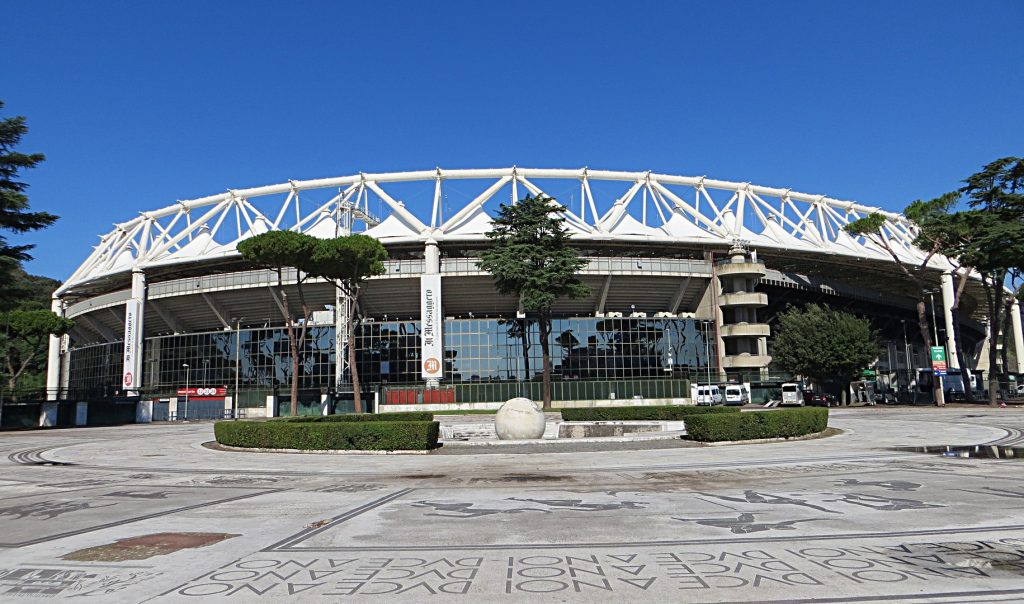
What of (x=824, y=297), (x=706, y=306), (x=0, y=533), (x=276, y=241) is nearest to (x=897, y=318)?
(x=824, y=297)

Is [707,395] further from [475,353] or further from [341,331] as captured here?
[341,331]

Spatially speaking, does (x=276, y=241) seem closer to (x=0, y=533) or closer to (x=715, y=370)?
(x=0, y=533)

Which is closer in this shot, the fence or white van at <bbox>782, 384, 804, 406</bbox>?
white van at <bbox>782, 384, 804, 406</bbox>

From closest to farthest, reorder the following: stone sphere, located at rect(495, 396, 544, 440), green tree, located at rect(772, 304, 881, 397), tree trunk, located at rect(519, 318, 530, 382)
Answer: stone sphere, located at rect(495, 396, 544, 440)
green tree, located at rect(772, 304, 881, 397)
tree trunk, located at rect(519, 318, 530, 382)

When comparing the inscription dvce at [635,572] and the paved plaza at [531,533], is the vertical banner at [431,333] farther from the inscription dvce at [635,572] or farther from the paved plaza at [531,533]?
the inscription dvce at [635,572]

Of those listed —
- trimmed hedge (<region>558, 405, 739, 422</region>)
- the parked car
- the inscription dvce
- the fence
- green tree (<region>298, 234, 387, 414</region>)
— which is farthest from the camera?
the parked car

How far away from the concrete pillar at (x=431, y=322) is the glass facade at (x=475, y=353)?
19.1ft

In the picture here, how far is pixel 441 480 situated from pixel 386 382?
1946 inches

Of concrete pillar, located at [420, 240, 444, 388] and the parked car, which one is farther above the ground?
concrete pillar, located at [420, 240, 444, 388]

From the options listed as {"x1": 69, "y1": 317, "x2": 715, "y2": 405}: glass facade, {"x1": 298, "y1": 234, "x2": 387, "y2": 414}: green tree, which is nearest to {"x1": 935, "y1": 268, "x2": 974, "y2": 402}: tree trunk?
{"x1": 69, "y1": 317, "x2": 715, "y2": 405}: glass facade

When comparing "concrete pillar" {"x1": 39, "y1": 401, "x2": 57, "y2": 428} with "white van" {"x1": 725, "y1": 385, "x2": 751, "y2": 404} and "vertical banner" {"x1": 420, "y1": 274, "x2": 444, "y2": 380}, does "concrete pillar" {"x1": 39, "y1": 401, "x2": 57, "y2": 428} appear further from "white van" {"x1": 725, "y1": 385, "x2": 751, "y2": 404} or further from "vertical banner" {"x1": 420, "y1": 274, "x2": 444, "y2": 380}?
"white van" {"x1": 725, "y1": 385, "x2": 751, "y2": 404}

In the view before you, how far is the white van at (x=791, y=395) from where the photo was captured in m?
53.6

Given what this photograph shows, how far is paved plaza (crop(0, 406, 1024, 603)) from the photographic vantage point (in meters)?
5.66

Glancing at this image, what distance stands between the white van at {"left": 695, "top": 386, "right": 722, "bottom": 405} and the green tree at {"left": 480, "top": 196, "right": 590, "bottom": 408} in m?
15.0
